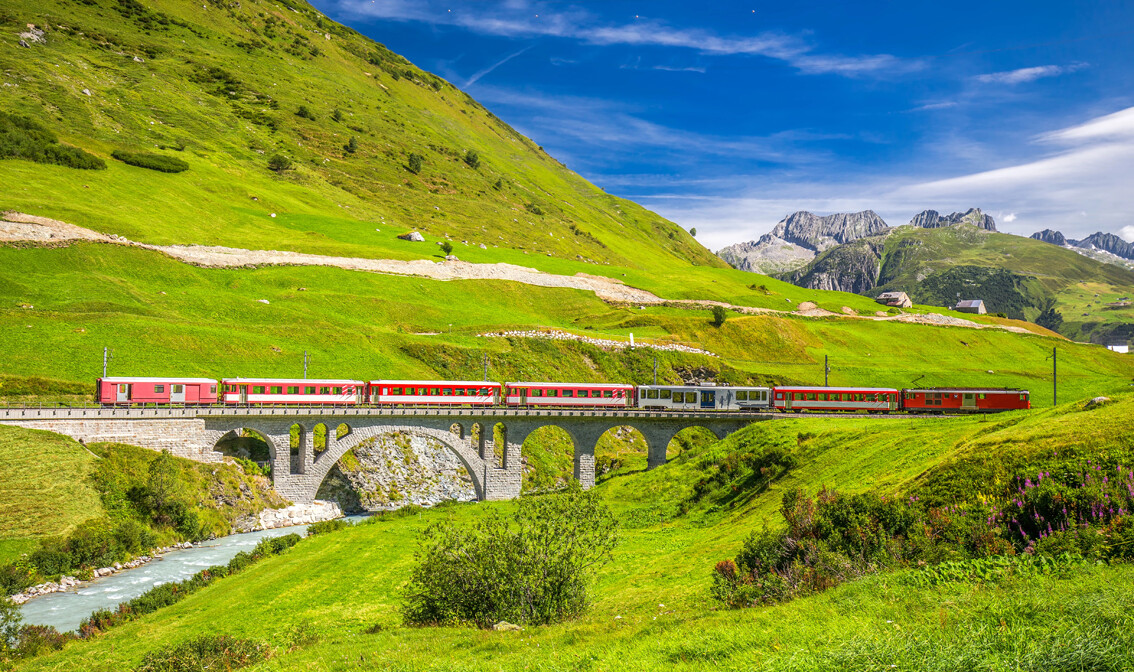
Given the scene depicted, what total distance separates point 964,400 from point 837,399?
12086 millimetres

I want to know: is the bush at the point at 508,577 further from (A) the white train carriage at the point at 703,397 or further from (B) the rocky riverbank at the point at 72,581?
(A) the white train carriage at the point at 703,397

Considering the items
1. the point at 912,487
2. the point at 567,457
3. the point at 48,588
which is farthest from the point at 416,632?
the point at 567,457

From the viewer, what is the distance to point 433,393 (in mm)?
63000

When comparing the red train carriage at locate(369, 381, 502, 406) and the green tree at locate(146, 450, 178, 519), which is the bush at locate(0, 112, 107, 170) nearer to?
the red train carriage at locate(369, 381, 502, 406)

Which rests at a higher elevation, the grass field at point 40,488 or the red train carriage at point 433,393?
the red train carriage at point 433,393

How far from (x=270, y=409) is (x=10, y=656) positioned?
27941 millimetres

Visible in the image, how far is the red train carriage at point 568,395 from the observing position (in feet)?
211

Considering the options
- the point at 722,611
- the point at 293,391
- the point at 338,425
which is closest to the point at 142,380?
the point at 293,391

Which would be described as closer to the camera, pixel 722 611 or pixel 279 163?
pixel 722 611

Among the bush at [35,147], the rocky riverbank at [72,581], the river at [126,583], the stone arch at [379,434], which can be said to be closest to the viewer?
the river at [126,583]

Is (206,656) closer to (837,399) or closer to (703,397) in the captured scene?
(703,397)

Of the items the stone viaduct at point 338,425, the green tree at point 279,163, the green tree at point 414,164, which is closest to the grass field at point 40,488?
the stone viaduct at point 338,425

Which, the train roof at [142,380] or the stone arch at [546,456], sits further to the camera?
the stone arch at [546,456]

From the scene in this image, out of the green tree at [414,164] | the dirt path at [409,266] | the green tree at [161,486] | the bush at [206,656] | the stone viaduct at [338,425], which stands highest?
the green tree at [414,164]
